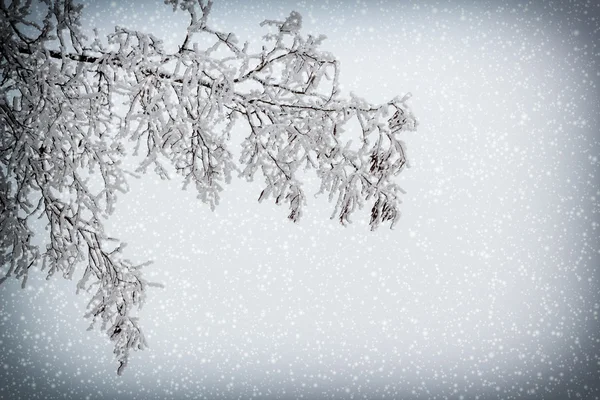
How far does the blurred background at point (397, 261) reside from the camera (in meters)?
33.8

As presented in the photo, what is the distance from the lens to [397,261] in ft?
261

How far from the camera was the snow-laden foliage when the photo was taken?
6.77ft

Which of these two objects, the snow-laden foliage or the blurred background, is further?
the blurred background

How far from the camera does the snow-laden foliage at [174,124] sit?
2.06 metres

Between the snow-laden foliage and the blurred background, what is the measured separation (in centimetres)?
278

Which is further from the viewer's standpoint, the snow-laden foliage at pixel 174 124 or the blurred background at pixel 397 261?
the blurred background at pixel 397 261

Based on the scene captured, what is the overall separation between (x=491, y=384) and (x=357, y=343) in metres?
14.7

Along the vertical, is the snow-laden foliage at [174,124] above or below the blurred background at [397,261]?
below

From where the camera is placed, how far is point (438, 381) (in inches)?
1580

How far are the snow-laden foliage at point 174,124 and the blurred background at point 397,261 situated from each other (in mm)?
2782

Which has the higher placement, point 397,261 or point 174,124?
point 397,261

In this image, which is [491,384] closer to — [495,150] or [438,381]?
[438,381]

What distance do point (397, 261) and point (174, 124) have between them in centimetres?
8043

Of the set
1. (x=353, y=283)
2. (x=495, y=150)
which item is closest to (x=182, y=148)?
(x=353, y=283)
